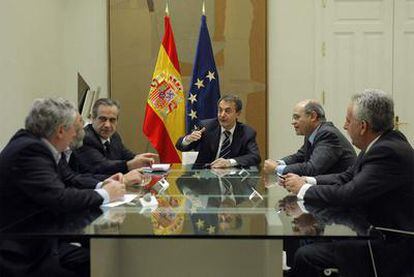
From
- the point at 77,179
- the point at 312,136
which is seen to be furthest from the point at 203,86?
the point at 77,179

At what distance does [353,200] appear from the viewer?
2320 mm

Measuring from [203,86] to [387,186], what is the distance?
360 centimetres

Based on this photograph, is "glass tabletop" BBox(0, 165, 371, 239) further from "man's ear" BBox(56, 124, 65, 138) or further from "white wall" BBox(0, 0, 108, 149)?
"white wall" BBox(0, 0, 108, 149)

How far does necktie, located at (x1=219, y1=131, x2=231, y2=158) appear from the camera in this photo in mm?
4656

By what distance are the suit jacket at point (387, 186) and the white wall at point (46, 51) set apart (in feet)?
11.1

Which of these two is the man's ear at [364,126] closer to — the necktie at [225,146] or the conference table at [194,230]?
the conference table at [194,230]

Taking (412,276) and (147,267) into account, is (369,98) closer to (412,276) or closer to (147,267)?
(412,276)

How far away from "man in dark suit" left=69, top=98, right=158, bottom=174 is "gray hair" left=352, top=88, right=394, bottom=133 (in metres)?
1.91

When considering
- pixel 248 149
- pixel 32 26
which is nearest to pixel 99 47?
pixel 32 26

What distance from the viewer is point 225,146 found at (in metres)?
4.68

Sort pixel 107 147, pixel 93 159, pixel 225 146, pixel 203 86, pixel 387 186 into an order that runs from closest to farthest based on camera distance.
Answer: pixel 387 186 → pixel 93 159 → pixel 107 147 → pixel 225 146 → pixel 203 86

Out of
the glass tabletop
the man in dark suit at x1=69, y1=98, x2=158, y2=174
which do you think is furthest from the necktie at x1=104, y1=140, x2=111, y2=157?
the glass tabletop

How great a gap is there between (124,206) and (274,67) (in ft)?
13.9

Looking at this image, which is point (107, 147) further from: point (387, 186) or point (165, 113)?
point (387, 186)
